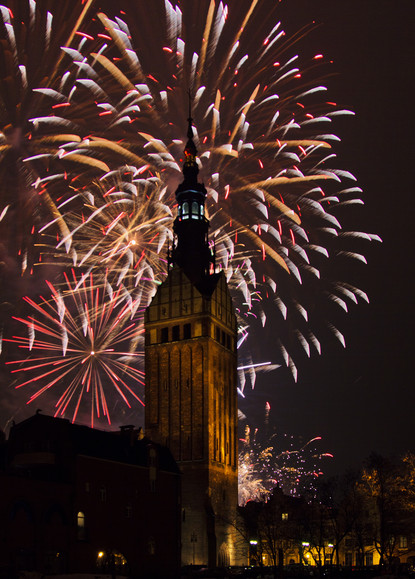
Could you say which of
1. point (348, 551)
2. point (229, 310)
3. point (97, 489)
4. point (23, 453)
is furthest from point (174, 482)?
point (348, 551)

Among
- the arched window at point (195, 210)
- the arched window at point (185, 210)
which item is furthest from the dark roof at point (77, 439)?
the arched window at point (195, 210)

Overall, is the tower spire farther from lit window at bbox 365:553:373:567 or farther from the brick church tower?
lit window at bbox 365:553:373:567

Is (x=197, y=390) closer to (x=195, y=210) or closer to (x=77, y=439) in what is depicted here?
(x=195, y=210)

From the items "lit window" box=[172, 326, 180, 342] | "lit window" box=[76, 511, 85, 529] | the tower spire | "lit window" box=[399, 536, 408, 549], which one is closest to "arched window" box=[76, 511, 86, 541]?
"lit window" box=[76, 511, 85, 529]

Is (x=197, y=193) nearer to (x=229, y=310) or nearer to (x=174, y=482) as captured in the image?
(x=229, y=310)

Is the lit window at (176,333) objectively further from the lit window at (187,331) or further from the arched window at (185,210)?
the arched window at (185,210)
